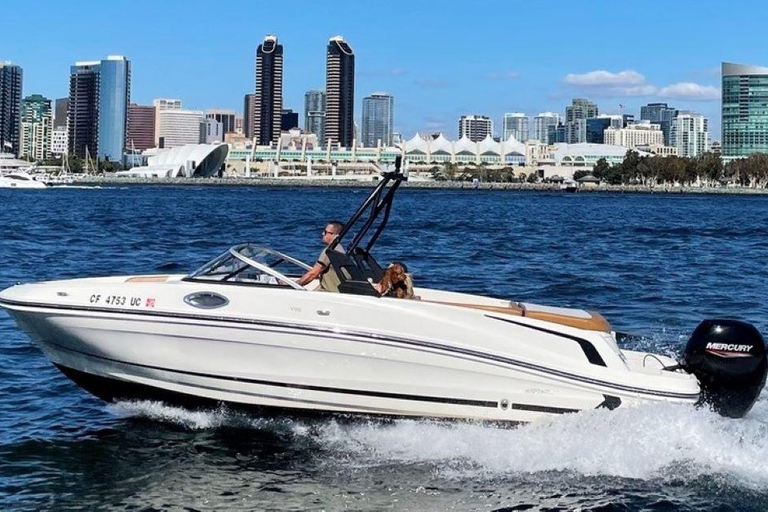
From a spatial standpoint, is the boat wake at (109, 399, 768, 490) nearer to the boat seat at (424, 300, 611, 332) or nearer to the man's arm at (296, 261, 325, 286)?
the boat seat at (424, 300, 611, 332)

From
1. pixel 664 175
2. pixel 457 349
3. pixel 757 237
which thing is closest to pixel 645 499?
pixel 457 349

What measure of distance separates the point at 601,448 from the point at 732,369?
1.32 metres

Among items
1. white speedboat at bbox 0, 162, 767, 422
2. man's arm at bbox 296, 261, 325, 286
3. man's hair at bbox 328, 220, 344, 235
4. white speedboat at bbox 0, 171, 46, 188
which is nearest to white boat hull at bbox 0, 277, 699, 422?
white speedboat at bbox 0, 162, 767, 422

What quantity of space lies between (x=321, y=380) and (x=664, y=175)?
184 meters

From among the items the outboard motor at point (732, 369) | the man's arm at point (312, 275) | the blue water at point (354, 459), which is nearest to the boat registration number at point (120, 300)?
the blue water at point (354, 459)

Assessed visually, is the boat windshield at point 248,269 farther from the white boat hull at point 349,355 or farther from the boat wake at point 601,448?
the boat wake at point 601,448

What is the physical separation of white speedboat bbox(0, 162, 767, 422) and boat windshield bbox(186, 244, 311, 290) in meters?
0.02

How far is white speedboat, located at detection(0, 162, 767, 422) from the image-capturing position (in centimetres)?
835

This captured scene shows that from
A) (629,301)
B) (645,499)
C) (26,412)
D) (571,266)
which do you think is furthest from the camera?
(571,266)

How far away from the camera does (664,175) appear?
183625 mm

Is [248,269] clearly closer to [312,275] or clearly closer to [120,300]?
[312,275]

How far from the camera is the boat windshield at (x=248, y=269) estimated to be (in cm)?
906

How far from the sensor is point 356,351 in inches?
334

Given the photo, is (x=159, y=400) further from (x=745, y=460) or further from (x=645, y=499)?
(x=745, y=460)
